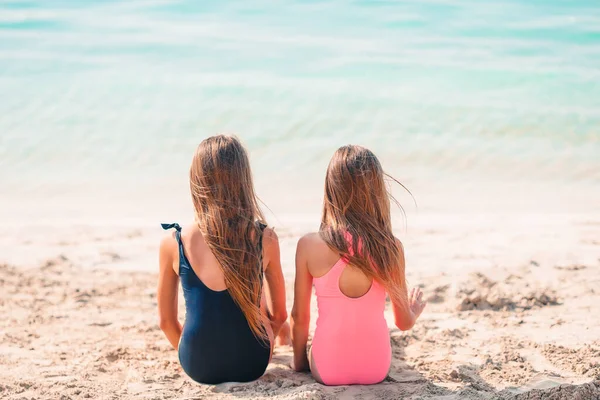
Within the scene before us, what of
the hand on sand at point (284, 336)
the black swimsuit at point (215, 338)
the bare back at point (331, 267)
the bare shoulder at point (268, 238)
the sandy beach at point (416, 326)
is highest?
the bare shoulder at point (268, 238)

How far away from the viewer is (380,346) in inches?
118

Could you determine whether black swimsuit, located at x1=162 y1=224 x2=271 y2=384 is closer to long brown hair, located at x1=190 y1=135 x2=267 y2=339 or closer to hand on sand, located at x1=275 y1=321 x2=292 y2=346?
long brown hair, located at x1=190 y1=135 x2=267 y2=339

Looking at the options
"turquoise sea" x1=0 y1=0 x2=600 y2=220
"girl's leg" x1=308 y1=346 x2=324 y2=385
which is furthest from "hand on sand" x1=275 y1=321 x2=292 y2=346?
"turquoise sea" x1=0 y1=0 x2=600 y2=220

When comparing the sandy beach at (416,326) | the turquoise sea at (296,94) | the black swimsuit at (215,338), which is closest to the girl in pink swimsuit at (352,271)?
the sandy beach at (416,326)

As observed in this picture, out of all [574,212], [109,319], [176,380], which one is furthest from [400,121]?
[176,380]

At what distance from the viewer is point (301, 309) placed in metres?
3.10

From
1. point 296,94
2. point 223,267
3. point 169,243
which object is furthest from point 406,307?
point 296,94

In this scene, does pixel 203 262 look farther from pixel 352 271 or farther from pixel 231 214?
pixel 352 271

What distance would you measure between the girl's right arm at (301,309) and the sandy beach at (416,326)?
10 centimetres

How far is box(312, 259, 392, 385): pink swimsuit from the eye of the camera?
295 cm

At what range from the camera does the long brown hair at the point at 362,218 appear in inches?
114

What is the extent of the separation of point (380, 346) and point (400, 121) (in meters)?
12.1

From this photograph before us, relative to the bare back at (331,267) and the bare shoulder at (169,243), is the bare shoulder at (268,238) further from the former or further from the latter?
the bare shoulder at (169,243)

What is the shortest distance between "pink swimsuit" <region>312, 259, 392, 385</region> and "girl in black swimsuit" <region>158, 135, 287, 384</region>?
0.29m
